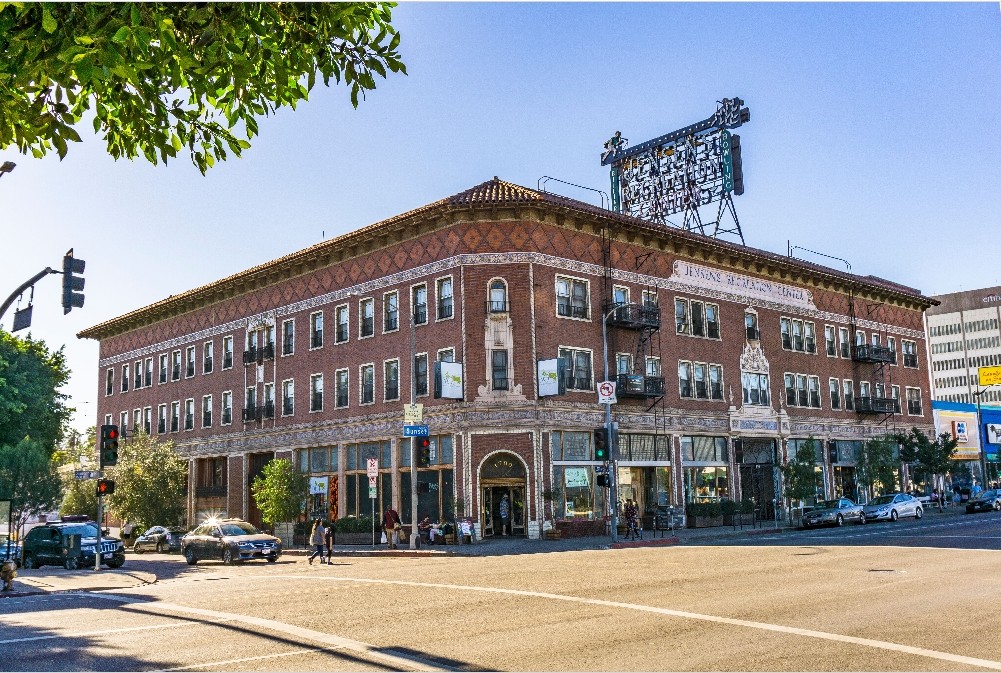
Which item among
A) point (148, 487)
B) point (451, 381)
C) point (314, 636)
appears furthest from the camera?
point (148, 487)

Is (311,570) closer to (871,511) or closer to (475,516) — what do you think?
(475,516)

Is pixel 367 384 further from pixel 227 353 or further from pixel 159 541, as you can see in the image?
pixel 227 353

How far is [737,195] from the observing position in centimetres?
5147

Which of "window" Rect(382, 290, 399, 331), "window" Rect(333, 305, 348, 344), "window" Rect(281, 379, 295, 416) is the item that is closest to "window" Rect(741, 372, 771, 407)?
"window" Rect(382, 290, 399, 331)

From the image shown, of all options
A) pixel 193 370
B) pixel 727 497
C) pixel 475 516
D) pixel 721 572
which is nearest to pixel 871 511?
pixel 727 497

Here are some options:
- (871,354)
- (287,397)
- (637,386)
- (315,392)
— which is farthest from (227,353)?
(871,354)

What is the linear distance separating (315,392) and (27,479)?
15364 millimetres

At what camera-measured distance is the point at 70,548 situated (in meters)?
32.9

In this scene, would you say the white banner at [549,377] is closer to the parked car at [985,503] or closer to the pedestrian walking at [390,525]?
the pedestrian walking at [390,525]

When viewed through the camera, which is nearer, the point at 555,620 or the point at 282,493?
the point at 555,620

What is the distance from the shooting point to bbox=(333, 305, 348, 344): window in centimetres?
4734

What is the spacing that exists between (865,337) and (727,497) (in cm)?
1866

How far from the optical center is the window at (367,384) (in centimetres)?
4534

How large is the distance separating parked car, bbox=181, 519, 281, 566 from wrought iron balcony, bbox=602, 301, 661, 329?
18.7m
